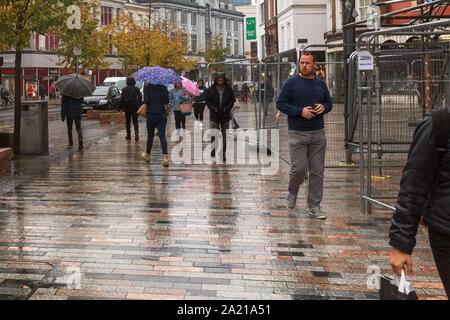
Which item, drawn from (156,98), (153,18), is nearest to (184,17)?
(153,18)

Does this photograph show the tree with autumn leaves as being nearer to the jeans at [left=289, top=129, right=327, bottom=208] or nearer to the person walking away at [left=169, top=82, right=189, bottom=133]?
the person walking away at [left=169, top=82, right=189, bottom=133]

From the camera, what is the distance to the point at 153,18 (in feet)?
252

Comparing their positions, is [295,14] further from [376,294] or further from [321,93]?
[376,294]

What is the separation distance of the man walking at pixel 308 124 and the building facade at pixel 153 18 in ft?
103

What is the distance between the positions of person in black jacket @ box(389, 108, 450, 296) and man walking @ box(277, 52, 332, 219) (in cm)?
409

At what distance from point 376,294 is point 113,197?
469 centimetres

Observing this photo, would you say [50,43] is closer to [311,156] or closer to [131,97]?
[131,97]

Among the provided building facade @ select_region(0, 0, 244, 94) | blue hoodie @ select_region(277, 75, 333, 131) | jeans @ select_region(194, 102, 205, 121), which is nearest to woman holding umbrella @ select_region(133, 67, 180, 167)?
blue hoodie @ select_region(277, 75, 333, 131)

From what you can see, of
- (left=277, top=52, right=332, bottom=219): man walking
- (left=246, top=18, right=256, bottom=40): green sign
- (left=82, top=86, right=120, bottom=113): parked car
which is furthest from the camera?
(left=246, top=18, right=256, bottom=40): green sign

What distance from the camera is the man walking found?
713 centimetres

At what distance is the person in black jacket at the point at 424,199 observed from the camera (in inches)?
117

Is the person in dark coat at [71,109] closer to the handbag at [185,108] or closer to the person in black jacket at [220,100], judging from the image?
the handbag at [185,108]
